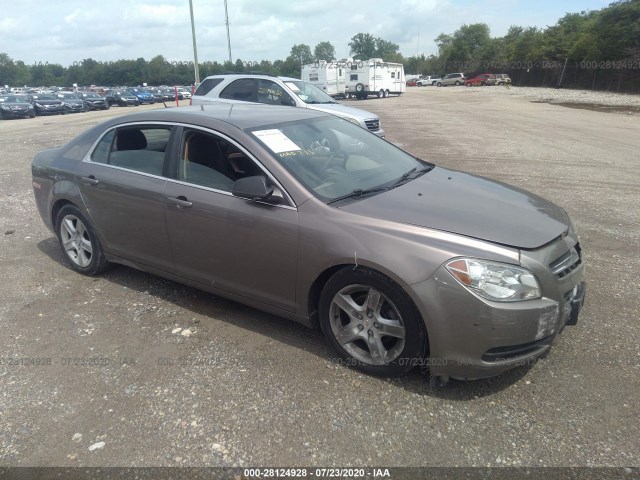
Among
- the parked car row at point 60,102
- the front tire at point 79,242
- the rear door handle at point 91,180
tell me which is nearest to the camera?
the rear door handle at point 91,180

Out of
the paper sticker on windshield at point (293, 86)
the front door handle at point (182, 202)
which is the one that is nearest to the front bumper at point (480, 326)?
the front door handle at point (182, 202)

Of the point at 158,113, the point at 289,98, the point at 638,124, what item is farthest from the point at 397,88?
the point at 158,113

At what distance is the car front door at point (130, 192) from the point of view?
398cm

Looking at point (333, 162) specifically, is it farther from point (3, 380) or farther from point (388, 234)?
point (3, 380)

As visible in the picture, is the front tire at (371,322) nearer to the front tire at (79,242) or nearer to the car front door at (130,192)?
the car front door at (130,192)

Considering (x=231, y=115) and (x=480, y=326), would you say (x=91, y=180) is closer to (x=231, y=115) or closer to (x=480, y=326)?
(x=231, y=115)

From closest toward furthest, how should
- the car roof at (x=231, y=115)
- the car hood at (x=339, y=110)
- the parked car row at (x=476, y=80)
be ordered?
the car roof at (x=231, y=115) → the car hood at (x=339, y=110) → the parked car row at (x=476, y=80)

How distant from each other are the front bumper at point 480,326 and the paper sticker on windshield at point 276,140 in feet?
4.85

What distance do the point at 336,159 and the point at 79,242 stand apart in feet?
9.15

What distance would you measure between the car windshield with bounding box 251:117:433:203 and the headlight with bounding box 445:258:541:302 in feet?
3.06

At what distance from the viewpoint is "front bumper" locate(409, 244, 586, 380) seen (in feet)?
8.76

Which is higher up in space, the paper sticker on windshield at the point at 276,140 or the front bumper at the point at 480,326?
the paper sticker on windshield at the point at 276,140

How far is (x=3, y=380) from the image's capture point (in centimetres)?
324

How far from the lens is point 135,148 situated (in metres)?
4.29
